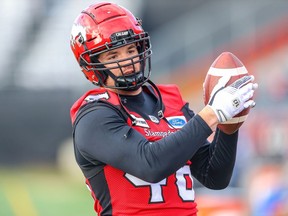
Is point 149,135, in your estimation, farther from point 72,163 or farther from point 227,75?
point 72,163

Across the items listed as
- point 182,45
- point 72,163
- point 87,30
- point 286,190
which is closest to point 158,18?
point 182,45

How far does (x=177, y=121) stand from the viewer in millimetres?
3541

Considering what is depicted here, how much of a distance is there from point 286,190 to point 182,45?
567cm

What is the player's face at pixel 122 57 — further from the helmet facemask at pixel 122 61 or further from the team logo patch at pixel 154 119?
the team logo patch at pixel 154 119

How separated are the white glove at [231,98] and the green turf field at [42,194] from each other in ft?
17.4

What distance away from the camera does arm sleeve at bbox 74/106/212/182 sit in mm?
3074

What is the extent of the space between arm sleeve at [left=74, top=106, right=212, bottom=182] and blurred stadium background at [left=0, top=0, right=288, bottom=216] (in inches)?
242

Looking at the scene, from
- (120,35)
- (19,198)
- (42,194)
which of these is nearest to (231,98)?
(120,35)

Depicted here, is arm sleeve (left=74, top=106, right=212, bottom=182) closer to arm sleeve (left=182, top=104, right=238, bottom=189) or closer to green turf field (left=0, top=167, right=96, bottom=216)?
arm sleeve (left=182, top=104, right=238, bottom=189)

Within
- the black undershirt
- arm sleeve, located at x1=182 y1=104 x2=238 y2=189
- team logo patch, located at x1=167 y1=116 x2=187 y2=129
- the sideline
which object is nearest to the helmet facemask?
the black undershirt

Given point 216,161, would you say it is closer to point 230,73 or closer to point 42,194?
point 230,73

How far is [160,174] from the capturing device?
309cm

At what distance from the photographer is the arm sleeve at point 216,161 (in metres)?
3.55

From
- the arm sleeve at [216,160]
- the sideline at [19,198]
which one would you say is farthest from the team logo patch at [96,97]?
the sideline at [19,198]
